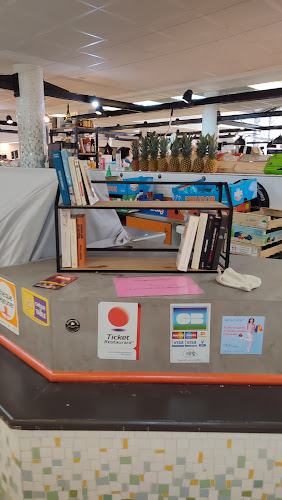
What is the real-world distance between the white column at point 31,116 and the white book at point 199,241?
5578mm

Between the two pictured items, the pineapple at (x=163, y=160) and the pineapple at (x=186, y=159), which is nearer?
the pineapple at (x=186, y=159)

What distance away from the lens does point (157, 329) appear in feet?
4.83

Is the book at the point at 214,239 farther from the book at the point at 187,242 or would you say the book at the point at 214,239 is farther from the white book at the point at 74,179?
the white book at the point at 74,179

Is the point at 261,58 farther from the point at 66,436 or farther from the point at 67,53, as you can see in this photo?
the point at 66,436

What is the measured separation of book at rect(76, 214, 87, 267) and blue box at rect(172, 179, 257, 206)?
182 centimetres

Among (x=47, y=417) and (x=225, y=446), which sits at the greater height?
(x=47, y=417)

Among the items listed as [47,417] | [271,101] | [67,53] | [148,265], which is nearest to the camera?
[47,417]

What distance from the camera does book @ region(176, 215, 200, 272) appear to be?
1668mm

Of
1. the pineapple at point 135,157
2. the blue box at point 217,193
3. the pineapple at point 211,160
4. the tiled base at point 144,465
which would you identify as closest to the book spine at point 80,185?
the tiled base at point 144,465

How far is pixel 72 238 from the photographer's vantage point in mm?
1738

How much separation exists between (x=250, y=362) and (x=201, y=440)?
37 centimetres

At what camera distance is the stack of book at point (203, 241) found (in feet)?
5.48

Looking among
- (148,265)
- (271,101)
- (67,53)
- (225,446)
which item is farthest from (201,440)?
(271,101)

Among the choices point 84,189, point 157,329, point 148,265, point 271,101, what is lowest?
point 157,329
